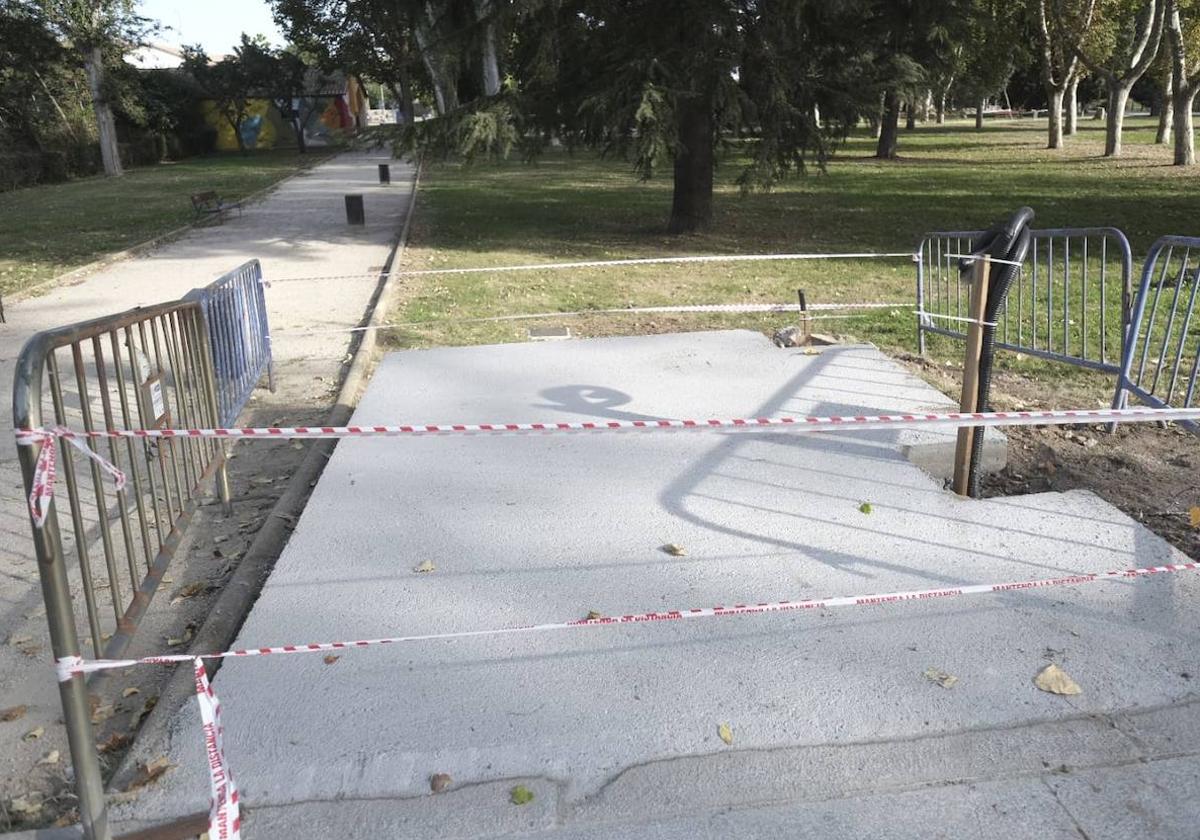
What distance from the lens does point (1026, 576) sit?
4227mm

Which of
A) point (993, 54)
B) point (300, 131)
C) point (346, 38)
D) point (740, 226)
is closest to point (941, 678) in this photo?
point (740, 226)

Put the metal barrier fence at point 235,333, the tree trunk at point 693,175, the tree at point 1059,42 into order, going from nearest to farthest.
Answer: the metal barrier fence at point 235,333 < the tree trunk at point 693,175 < the tree at point 1059,42

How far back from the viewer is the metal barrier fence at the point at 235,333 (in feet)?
20.0

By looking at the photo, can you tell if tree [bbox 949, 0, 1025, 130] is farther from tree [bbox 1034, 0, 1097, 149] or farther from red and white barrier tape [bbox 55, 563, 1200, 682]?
red and white barrier tape [bbox 55, 563, 1200, 682]

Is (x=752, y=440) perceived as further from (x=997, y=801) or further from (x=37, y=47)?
(x=37, y=47)

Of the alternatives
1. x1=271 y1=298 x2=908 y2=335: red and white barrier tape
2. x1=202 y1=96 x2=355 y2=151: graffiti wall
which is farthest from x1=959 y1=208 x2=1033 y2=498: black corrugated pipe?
x1=202 y1=96 x2=355 y2=151: graffiti wall

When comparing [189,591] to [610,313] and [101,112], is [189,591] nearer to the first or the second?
[610,313]

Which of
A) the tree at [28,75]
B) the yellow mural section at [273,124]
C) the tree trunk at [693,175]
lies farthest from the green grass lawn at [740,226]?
the yellow mural section at [273,124]

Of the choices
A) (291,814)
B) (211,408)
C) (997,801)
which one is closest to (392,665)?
(291,814)

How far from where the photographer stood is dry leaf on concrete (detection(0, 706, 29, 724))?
3.62 metres

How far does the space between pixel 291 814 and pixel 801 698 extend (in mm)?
1665

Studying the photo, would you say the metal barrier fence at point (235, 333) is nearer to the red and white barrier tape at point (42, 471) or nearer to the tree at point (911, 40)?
the red and white barrier tape at point (42, 471)

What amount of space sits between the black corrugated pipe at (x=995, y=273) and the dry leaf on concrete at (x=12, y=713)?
4338mm

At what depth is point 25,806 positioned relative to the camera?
3.12 meters
